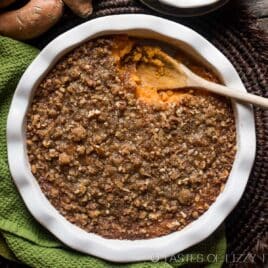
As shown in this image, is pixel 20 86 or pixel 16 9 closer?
pixel 20 86

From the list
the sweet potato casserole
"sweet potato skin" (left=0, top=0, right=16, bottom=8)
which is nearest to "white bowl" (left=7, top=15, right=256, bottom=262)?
the sweet potato casserole

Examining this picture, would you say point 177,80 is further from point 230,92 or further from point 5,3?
point 5,3

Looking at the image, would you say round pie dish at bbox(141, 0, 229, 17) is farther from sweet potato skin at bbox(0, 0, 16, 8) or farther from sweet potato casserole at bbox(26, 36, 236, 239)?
sweet potato skin at bbox(0, 0, 16, 8)

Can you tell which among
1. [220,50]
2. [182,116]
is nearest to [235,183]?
[182,116]

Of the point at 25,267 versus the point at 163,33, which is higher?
the point at 163,33

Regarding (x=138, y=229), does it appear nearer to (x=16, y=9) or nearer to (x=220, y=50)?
(x=220, y=50)

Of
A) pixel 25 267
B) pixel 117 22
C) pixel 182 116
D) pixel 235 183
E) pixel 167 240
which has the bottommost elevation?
pixel 25 267
